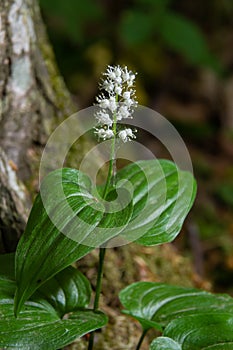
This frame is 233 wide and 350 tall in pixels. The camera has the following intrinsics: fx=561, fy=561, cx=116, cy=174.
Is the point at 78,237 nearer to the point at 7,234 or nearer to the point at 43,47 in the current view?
the point at 7,234

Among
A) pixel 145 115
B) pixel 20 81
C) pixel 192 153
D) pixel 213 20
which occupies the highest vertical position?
pixel 213 20

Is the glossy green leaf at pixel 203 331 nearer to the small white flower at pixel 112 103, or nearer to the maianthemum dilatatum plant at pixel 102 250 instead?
the maianthemum dilatatum plant at pixel 102 250

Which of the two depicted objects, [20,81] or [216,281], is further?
[216,281]

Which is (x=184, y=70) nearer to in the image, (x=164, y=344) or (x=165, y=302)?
(x=165, y=302)

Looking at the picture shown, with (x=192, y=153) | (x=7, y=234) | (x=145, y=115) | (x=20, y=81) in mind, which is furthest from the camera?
(x=145, y=115)

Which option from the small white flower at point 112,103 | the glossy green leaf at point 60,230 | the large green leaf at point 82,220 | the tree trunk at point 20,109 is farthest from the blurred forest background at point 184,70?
the small white flower at point 112,103

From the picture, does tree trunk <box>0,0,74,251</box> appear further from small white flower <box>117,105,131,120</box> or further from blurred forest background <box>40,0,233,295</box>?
blurred forest background <box>40,0,233,295</box>

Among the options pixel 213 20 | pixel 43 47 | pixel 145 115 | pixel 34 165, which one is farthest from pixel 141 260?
pixel 213 20

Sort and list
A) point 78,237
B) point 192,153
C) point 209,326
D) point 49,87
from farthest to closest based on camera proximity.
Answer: point 192,153, point 49,87, point 209,326, point 78,237
